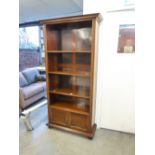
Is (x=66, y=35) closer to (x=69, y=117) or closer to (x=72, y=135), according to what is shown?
(x=69, y=117)

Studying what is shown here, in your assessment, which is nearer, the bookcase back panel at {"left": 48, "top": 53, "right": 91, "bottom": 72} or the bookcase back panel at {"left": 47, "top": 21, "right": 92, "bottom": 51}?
the bookcase back panel at {"left": 47, "top": 21, "right": 92, "bottom": 51}

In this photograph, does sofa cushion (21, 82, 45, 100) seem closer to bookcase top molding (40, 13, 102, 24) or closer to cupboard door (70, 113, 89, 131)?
cupboard door (70, 113, 89, 131)

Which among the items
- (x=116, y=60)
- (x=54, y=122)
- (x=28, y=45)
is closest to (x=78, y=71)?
(x=116, y=60)

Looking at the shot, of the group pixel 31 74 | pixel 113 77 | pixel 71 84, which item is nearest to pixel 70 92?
pixel 71 84

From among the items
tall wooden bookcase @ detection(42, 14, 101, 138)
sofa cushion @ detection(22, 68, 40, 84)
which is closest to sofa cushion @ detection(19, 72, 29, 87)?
sofa cushion @ detection(22, 68, 40, 84)

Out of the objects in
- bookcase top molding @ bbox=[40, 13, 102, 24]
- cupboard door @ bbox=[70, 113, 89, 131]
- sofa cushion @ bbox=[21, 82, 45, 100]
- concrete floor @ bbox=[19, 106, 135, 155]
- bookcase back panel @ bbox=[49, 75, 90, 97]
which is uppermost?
bookcase top molding @ bbox=[40, 13, 102, 24]

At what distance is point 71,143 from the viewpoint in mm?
2219

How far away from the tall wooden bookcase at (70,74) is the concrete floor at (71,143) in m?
0.13

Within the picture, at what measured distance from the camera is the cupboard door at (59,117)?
253 cm

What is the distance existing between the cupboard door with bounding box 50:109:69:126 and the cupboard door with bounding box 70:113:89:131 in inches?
4.5

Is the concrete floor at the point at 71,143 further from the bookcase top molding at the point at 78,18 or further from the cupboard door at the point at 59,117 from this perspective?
the bookcase top molding at the point at 78,18

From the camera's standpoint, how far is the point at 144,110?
0.69 meters

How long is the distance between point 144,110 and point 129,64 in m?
1.77

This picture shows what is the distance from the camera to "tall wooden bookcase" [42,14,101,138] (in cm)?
236
